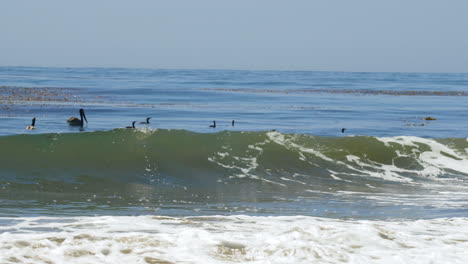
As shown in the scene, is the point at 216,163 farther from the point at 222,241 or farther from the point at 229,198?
the point at 222,241

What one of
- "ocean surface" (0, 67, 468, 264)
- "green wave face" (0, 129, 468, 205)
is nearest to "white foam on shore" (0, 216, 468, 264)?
"ocean surface" (0, 67, 468, 264)

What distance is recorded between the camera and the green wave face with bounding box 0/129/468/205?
13.6m

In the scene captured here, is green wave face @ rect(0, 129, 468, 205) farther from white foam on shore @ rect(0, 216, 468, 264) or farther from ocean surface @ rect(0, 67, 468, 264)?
white foam on shore @ rect(0, 216, 468, 264)

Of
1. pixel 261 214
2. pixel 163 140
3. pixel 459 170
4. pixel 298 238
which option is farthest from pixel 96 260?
pixel 459 170

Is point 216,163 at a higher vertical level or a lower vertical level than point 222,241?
lower

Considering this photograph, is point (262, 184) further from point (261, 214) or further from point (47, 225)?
point (47, 225)

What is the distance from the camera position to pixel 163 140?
58.5ft

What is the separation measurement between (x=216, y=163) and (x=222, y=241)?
348 inches

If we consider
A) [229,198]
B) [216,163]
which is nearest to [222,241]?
[229,198]

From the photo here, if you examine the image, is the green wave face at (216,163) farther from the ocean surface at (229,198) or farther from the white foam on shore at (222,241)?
the white foam on shore at (222,241)

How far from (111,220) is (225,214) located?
1960mm

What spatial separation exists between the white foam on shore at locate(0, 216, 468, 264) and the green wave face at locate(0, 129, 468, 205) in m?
3.87

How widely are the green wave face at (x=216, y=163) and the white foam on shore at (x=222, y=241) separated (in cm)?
387

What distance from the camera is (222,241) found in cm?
750
